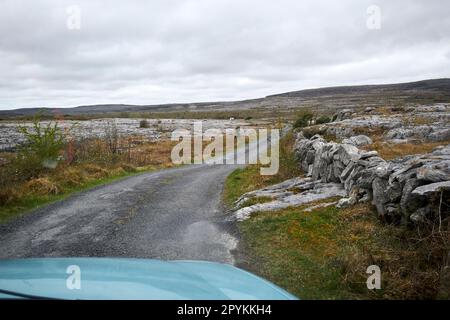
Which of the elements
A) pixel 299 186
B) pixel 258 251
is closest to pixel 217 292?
pixel 258 251

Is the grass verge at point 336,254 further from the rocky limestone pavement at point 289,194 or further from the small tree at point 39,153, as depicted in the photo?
the small tree at point 39,153

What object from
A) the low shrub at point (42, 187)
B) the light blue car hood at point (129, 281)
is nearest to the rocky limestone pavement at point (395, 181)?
the light blue car hood at point (129, 281)

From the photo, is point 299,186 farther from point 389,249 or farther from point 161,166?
point 161,166

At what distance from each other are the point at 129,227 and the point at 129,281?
7.00 metres

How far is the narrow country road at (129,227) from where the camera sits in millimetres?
8203

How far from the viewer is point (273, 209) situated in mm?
11195

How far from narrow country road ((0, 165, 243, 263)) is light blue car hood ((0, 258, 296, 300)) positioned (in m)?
3.94

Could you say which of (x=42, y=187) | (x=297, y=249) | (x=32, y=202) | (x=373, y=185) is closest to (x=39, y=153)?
(x=42, y=187)

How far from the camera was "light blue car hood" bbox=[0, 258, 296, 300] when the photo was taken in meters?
3.01

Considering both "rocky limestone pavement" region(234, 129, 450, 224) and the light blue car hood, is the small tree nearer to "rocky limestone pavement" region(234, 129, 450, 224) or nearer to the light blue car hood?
"rocky limestone pavement" region(234, 129, 450, 224)
